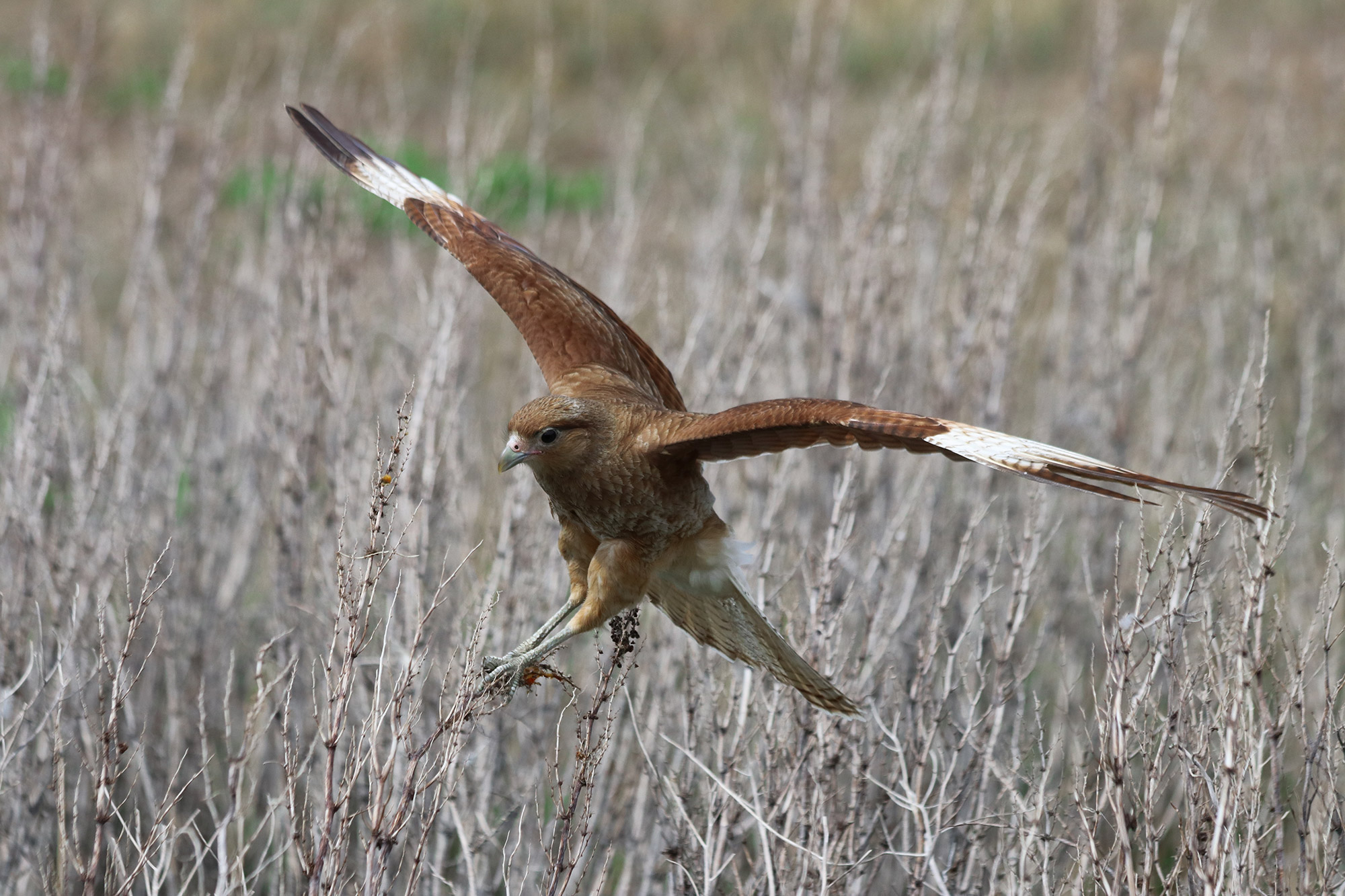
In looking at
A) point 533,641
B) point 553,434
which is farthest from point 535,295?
point 533,641

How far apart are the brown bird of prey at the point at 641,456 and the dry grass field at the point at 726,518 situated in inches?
7.7

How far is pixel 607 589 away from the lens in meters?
3.74

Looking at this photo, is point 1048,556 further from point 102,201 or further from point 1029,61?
point 1029,61

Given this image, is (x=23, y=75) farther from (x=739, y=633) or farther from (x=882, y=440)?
(x=882, y=440)

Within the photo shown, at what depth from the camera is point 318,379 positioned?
5.29 metres

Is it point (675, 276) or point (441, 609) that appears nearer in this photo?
point (441, 609)

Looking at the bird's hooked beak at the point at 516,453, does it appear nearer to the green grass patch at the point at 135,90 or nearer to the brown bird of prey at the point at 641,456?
the brown bird of prey at the point at 641,456

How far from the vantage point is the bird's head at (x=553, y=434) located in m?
3.52

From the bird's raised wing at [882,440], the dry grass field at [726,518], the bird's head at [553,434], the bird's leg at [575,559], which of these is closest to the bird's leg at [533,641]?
the bird's leg at [575,559]

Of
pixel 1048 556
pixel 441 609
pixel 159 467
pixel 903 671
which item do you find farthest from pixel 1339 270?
pixel 159 467

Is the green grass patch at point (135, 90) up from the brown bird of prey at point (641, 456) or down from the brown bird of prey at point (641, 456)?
up

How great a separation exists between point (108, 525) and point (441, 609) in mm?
1365

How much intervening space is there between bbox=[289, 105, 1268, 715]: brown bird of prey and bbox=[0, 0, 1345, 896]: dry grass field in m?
0.20

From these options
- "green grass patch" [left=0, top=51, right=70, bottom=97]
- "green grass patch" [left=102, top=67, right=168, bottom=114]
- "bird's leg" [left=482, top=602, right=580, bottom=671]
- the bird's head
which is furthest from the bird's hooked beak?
"green grass patch" [left=0, top=51, right=70, bottom=97]
